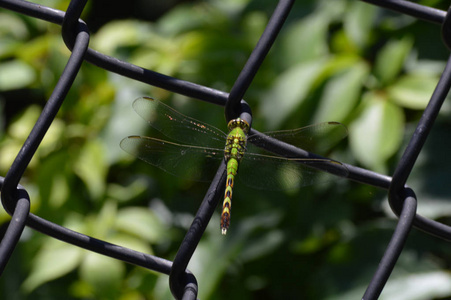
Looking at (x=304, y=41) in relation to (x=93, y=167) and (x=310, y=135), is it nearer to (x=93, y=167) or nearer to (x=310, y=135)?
(x=310, y=135)

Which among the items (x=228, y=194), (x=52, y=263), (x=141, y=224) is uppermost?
(x=228, y=194)

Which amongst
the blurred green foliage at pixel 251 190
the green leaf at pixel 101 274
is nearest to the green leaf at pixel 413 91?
the blurred green foliage at pixel 251 190

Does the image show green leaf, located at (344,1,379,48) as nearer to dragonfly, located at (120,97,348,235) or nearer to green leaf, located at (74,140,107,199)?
dragonfly, located at (120,97,348,235)

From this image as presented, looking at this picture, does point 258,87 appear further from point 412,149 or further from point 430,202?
point 412,149

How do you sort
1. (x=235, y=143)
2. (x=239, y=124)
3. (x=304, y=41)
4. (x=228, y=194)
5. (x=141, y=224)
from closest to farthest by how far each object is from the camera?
(x=239, y=124) → (x=235, y=143) → (x=228, y=194) → (x=304, y=41) → (x=141, y=224)

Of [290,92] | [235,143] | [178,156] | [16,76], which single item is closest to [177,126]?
[178,156]
